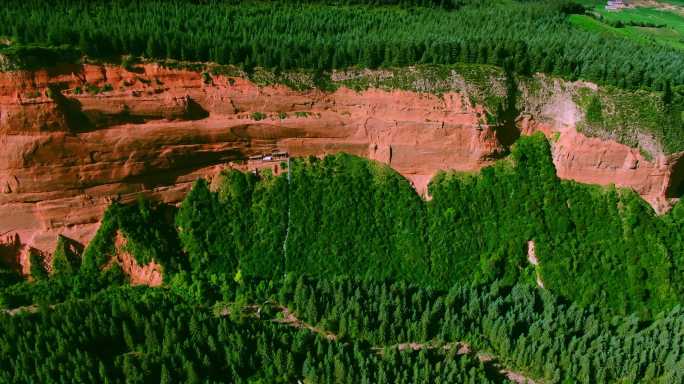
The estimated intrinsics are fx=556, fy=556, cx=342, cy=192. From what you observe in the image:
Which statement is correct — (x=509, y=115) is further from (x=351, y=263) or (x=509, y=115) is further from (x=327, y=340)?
(x=327, y=340)

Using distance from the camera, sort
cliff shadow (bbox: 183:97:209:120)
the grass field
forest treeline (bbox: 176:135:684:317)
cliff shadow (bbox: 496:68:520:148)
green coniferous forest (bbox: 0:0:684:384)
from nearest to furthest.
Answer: green coniferous forest (bbox: 0:0:684:384) < cliff shadow (bbox: 183:97:209:120) < forest treeline (bbox: 176:135:684:317) < cliff shadow (bbox: 496:68:520:148) < the grass field

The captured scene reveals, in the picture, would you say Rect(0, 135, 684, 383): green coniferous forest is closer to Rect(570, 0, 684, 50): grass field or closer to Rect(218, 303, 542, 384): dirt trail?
Rect(218, 303, 542, 384): dirt trail

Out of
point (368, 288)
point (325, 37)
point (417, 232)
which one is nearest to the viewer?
point (368, 288)

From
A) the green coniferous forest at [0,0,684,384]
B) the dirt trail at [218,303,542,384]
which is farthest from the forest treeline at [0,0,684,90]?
the dirt trail at [218,303,542,384]

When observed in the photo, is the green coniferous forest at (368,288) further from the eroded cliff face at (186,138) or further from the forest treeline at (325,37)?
the forest treeline at (325,37)

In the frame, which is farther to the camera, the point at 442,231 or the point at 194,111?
the point at 442,231

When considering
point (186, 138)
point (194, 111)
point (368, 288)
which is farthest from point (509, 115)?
point (186, 138)

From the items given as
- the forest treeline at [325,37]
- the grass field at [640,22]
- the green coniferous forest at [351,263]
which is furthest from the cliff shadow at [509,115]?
the grass field at [640,22]

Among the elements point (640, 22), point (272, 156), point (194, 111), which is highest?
point (640, 22)
